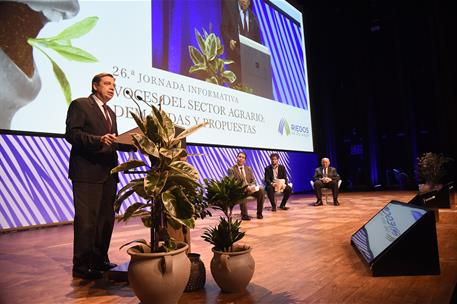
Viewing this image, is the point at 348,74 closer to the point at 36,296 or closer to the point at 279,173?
the point at 279,173

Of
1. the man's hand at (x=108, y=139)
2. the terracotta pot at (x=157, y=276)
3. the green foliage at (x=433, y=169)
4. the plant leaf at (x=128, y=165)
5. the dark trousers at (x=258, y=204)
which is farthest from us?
the green foliage at (x=433, y=169)

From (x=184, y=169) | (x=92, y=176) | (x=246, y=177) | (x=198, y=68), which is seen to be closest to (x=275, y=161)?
(x=246, y=177)

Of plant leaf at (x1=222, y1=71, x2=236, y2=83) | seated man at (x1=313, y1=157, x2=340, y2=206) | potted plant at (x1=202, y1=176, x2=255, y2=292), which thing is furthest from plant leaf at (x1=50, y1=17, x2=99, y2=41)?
seated man at (x1=313, y1=157, x2=340, y2=206)

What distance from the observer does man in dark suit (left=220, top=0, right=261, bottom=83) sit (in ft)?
19.6

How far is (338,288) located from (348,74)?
9879 mm

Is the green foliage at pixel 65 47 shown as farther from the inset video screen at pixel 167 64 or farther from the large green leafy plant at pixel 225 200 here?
the large green leafy plant at pixel 225 200

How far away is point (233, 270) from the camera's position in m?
1.66

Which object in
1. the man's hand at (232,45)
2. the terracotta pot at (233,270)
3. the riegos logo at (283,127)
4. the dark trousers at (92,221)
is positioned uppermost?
the man's hand at (232,45)

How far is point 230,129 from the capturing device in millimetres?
5594

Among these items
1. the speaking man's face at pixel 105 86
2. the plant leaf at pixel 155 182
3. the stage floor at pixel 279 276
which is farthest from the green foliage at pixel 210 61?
the plant leaf at pixel 155 182

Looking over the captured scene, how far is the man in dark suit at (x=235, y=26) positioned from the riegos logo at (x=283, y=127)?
1.56 metres

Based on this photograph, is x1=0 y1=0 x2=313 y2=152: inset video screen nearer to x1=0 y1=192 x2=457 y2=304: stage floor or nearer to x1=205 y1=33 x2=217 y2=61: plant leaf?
x1=205 y1=33 x2=217 y2=61: plant leaf

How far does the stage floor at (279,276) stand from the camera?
1583mm

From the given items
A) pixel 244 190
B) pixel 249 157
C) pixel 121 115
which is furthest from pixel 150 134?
pixel 249 157
